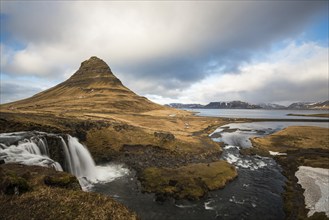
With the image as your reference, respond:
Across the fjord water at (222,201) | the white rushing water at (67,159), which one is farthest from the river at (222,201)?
the white rushing water at (67,159)

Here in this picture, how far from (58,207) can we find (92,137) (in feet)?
149

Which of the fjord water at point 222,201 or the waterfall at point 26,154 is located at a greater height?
the waterfall at point 26,154

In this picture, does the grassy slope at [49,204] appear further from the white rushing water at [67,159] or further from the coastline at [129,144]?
the coastline at [129,144]

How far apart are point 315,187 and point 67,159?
44499 mm

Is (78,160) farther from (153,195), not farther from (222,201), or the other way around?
(222,201)

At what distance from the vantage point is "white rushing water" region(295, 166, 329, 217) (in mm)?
30825

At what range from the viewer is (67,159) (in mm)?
43312

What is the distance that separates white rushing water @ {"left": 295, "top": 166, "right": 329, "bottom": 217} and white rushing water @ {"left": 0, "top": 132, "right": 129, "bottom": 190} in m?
31.5

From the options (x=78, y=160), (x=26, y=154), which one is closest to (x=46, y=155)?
(x=26, y=154)

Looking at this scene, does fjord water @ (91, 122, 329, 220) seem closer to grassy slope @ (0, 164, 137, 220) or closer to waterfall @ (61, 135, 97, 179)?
waterfall @ (61, 135, 97, 179)

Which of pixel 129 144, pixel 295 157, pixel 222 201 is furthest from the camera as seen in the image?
pixel 129 144

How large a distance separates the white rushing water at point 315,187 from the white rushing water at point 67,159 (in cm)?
3154

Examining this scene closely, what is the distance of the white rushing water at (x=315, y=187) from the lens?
101 feet

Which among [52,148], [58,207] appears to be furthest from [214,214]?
[52,148]
